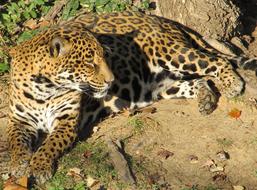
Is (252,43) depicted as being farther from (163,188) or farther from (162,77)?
(163,188)

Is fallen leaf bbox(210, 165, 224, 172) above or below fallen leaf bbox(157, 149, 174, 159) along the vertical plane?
above

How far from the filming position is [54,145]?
8.63 m

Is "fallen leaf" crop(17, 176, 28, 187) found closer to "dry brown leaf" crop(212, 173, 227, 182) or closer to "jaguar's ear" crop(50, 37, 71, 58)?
"jaguar's ear" crop(50, 37, 71, 58)

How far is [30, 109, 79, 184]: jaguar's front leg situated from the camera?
320 inches

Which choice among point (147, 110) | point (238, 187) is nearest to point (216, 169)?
point (238, 187)

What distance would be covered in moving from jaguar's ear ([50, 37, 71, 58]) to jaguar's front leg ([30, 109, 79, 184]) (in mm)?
1023

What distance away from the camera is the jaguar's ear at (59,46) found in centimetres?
829

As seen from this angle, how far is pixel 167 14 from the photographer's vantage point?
1142cm

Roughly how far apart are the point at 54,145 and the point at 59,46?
4.15 feet

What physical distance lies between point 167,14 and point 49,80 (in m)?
3.44

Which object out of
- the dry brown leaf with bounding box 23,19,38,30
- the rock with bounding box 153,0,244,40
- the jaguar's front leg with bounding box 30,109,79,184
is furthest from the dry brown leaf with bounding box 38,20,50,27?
the jaguar's front leg with bounding box 30,109,79,184

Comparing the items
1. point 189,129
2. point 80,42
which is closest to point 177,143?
point 189,129

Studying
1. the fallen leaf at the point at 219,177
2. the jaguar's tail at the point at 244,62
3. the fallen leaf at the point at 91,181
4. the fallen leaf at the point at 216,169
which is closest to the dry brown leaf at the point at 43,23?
the jaguar's tail at the point at 244,62

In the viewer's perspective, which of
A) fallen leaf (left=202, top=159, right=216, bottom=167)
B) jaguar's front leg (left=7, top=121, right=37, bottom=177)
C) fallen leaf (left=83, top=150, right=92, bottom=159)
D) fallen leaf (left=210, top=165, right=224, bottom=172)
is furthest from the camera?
fallen leaf (left=83, top=150, right=92, bottom=159)
